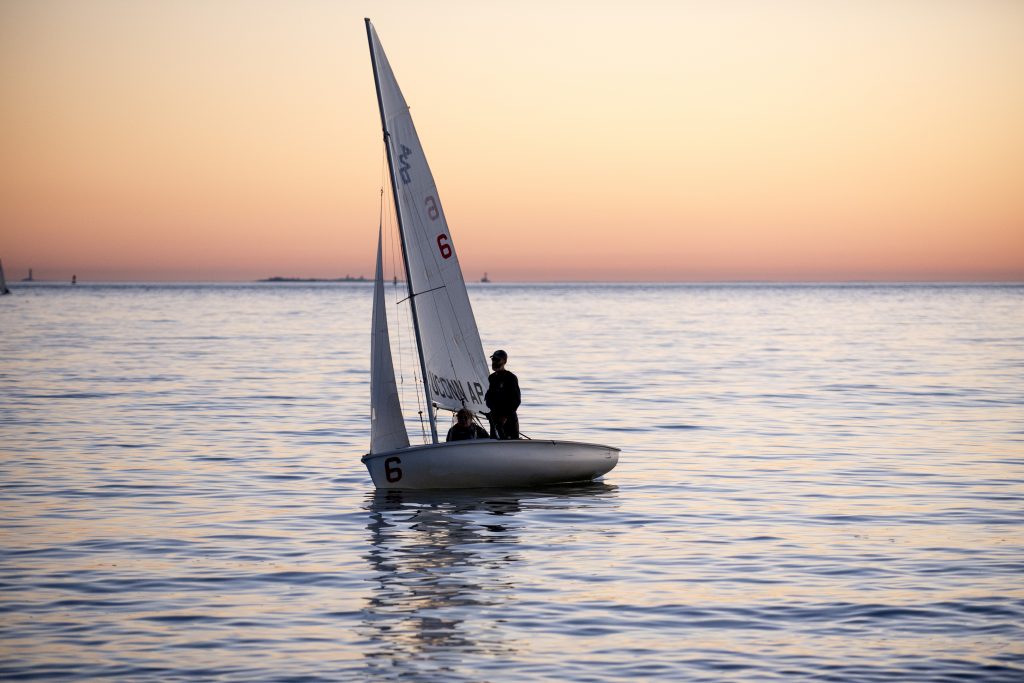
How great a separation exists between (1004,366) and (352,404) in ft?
113

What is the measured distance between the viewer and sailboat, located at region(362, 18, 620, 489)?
24578 millimetres

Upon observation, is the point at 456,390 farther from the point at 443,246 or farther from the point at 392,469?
the point at 443,246

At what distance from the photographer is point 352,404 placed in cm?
4619

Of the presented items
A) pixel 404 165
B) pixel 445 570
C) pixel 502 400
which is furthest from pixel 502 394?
pixel 445 570

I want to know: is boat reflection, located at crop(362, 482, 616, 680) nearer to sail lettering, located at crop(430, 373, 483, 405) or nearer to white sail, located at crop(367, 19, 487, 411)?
sail lettering, located at crop(430, 373, 483, 405)

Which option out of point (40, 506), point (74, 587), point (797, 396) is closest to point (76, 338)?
point (797, 396)

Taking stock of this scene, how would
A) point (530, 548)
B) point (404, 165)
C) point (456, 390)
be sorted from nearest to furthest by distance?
point (530, 548), point (404, 165), point (456, 390)

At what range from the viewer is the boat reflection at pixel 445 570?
1467 centimetres

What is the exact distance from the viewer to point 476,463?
24.6 metres

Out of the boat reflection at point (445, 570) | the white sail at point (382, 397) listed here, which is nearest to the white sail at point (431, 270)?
the white sail at point (382, 397)

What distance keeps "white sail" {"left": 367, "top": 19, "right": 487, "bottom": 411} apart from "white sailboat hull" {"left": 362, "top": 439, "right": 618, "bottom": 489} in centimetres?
209

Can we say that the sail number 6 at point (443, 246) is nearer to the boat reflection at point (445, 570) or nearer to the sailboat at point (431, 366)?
the sailboat at point (431, 366)

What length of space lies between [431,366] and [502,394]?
1682 mm

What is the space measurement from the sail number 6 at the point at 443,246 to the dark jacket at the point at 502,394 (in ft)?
8.81
